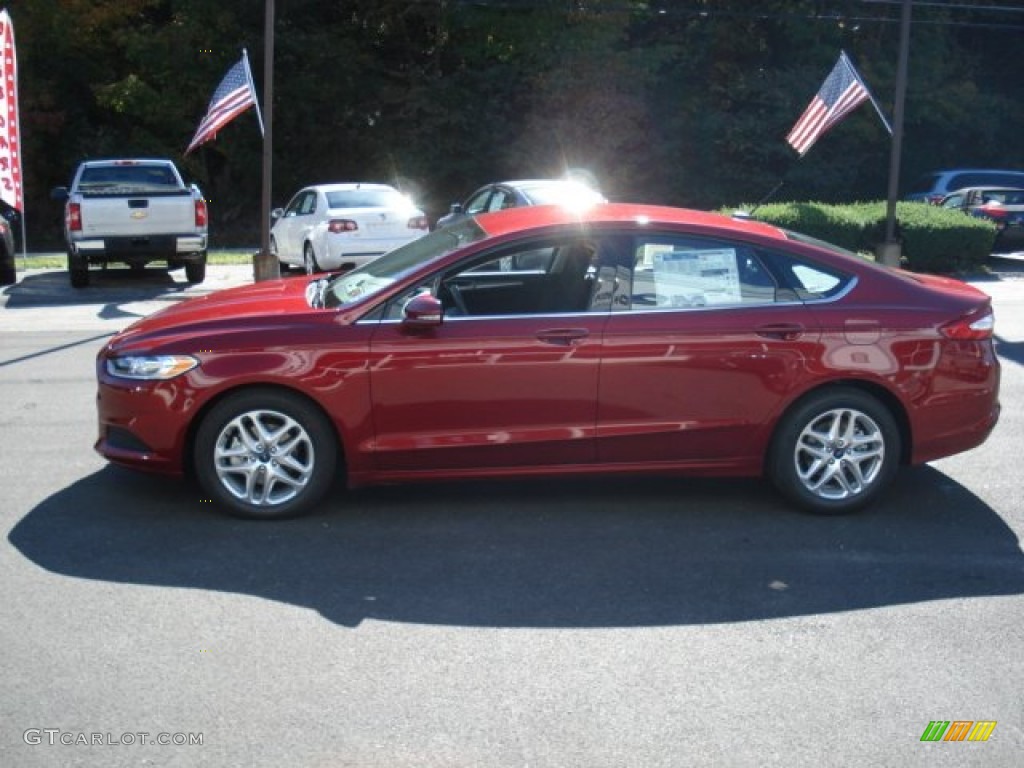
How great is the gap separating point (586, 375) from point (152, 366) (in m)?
2.17

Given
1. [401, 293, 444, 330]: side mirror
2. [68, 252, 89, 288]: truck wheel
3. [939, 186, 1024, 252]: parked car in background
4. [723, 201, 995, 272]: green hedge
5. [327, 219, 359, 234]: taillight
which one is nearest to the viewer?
[401, 293, 444, 330]: side mirror

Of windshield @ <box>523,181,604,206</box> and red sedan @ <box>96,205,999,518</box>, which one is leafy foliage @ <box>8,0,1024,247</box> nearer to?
windshield @ <box>523,181,604,206</box>

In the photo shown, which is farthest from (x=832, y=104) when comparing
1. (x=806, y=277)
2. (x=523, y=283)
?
(x=806, y=277)

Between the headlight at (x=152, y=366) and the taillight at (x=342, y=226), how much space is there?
38.4ft

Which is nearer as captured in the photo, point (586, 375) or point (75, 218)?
point (586, 375)

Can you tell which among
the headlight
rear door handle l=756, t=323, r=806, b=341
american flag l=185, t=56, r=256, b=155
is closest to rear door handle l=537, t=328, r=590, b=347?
rear door handle l=756, t=323, r=806, b=341

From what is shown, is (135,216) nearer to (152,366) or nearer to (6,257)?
(6,257)

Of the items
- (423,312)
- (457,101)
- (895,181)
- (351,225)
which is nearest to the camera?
(423,312)

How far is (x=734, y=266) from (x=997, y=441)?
2.74 meters

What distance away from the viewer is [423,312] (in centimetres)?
629

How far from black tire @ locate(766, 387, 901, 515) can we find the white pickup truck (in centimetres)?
1314

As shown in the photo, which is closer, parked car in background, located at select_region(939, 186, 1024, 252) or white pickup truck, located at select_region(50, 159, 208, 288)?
white pickup truck, located at select_region(50, 159, 208, 288)

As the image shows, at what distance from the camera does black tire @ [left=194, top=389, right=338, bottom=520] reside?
6383 mm

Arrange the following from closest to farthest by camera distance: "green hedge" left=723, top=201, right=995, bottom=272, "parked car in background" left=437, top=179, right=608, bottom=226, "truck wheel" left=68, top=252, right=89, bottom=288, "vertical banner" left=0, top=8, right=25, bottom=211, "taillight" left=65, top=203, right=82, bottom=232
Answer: "taillight" left=65, top=203, right=82, bottom=232 < "vertical banner" left=0, top=8, right=25, bottom=211 < "truck wheel" left=68, top=252, right=89, bottom=288 < "parked car in background" left=437, top=179, right=608, bottom=226 < "green hedge" left=723, top=201, right=995, bottom=272
